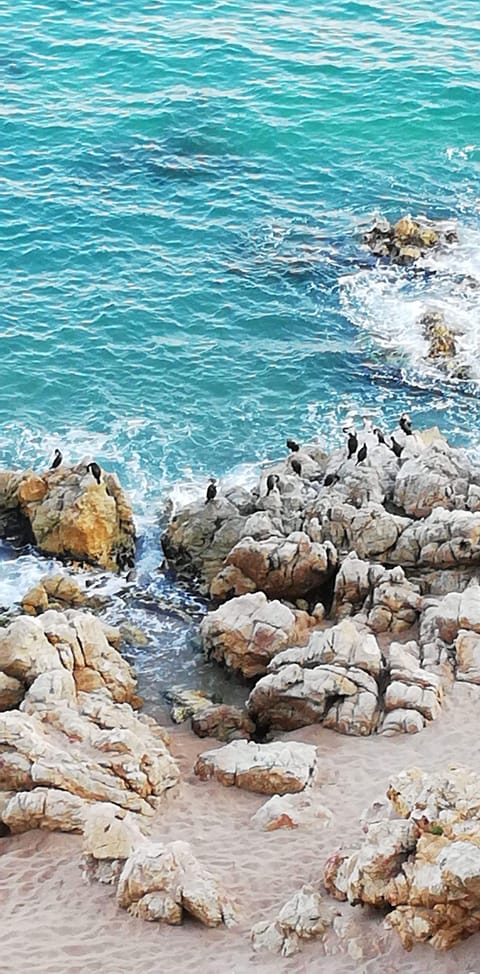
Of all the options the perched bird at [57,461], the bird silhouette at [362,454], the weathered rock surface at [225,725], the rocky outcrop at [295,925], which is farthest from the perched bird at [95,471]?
the rocky outcrop at [295,925]

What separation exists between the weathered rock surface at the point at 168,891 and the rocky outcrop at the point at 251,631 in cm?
741

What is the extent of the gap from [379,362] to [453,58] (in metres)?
23.7

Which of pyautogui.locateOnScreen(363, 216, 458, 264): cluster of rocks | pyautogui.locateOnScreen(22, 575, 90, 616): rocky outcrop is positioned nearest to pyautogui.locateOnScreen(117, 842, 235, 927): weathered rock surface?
pyautogui.locateOnScreen(22, 575, 90, 616): rocky outcrop

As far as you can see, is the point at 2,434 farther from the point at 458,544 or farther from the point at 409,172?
the point at 409,172

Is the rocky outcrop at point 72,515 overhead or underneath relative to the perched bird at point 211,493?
underneath

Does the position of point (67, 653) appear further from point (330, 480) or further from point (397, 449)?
point (397, 449)

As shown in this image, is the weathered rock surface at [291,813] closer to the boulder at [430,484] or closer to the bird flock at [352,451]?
the boulder at [430,484]

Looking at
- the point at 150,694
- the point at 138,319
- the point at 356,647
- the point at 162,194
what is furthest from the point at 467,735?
the point at 162,194

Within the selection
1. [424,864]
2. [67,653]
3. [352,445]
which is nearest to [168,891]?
[424,864]

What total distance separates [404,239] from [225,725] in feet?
75.3

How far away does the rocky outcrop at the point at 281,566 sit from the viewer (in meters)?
26.2

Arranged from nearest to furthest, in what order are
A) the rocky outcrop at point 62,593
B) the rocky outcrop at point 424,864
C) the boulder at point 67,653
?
the rocky outcrop at point 424,864, the boulder at point 67,653, the rocky outcrop at point 62,593

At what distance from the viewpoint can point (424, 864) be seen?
1545cm

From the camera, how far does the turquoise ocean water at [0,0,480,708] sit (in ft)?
112
